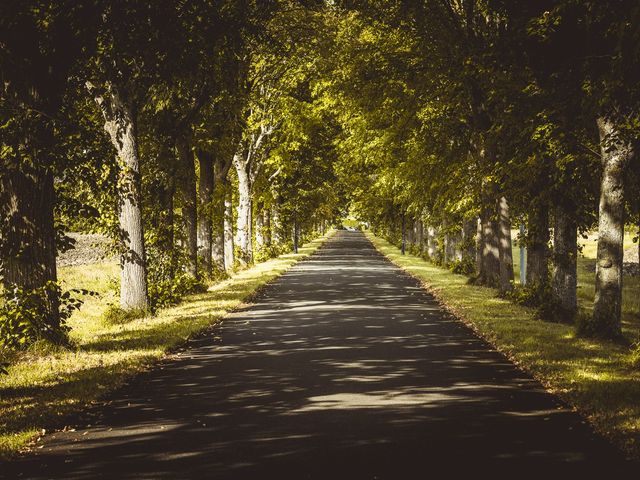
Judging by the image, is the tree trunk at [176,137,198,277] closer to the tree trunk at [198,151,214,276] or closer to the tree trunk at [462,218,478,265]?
the tree trunk at [198,151,214,276]

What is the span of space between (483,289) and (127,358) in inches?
568

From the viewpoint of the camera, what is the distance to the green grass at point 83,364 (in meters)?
7.06

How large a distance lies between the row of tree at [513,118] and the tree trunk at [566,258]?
0.09 ft

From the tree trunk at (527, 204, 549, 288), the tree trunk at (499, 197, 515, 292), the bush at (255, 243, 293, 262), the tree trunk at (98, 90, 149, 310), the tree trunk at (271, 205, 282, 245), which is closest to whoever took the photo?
the tree trunk at (98, 90, 149, 310)

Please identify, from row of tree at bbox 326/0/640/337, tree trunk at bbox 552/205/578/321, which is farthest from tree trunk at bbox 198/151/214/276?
tree trunk at bbox 552/205/578/321

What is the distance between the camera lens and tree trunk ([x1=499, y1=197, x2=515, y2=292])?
67.1 ft

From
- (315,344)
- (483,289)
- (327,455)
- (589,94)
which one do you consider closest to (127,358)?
(315,344)

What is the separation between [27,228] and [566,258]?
11369 mm

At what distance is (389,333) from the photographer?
12.9m

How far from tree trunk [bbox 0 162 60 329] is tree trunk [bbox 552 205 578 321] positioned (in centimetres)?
1085

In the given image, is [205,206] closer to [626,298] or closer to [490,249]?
[490,249]

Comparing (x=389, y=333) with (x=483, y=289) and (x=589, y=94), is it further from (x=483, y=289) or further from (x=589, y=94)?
(x=483, y=289)

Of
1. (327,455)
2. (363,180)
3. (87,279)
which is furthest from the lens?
(363,180)

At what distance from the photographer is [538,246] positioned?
18.9 meters
